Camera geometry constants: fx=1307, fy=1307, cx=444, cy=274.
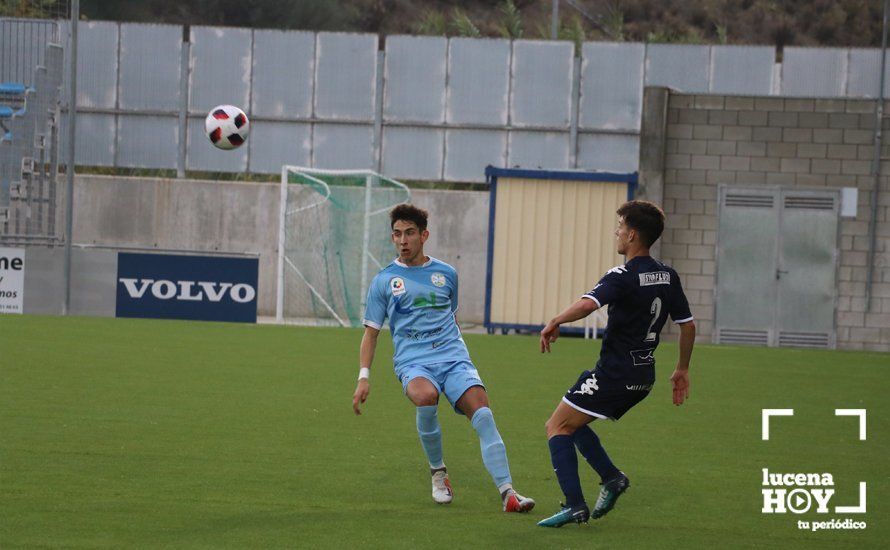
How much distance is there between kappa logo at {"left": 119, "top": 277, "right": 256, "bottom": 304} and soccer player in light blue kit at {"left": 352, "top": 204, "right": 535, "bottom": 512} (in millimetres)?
16847

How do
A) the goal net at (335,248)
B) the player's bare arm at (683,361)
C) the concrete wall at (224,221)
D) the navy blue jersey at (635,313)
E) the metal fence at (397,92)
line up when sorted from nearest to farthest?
the navy blue jersey at (635,313) → the player's bare arm at (683,361) → the goal net at (335,248) → the concrete wall at (224,221) → the metal fence at (397,92)

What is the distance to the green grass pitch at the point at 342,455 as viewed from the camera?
22.9 feet

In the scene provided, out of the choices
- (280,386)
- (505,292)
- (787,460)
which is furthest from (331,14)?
(787,460)

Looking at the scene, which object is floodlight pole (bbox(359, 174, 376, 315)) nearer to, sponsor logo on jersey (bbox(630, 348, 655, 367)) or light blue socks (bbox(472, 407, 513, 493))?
light blue socks (bbox(472, 407, 513, 493))

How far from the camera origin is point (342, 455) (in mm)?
9523

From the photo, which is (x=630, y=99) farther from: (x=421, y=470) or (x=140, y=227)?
(x=421, y=470)

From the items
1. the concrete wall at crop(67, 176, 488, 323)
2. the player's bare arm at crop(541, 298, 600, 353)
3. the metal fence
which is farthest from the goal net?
the player's bare arm at crop(541, 298, 600, 353)

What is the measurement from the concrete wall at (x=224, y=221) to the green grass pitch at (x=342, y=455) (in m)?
12.7

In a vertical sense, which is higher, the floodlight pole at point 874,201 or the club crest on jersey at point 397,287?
the floodlight pole at point 874,201

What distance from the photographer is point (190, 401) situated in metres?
12.3

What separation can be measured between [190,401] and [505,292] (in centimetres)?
1348

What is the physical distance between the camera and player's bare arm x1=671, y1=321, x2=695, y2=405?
7.20m

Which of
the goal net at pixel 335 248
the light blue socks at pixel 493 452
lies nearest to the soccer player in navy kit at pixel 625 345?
the light blue socks at pixel 493 452

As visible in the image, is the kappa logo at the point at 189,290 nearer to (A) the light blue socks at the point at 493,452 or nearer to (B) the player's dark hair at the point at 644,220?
(A) the light blue socks at the point at 493,452
